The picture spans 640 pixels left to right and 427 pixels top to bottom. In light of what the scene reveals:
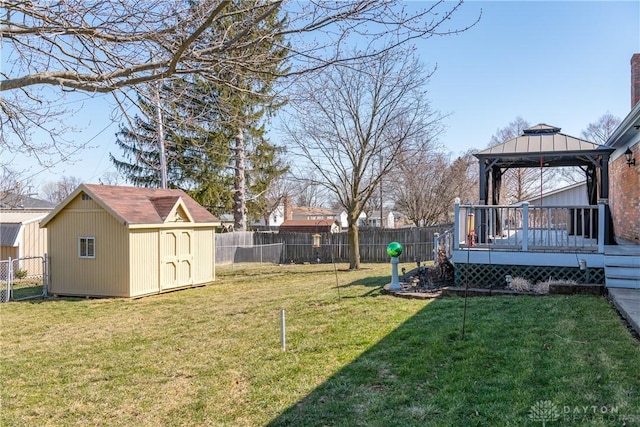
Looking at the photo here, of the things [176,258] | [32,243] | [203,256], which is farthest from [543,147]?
[32,243]

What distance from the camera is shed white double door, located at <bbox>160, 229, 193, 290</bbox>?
14.2 metres

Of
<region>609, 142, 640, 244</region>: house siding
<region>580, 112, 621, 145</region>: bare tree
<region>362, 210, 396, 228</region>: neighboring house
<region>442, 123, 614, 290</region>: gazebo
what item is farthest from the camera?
<region>362, 210, 396, 228</region>: neighboring house

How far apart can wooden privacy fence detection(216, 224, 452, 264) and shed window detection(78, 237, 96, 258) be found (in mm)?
9231

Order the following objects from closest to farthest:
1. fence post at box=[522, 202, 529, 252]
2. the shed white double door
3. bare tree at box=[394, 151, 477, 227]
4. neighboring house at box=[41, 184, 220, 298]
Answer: fence post at box=[522, 202, 529, 252] → neighboring house at box=[41, 184, 220, 298] → the shed white double door → bare tree at box=[394, 151, 477, 227]

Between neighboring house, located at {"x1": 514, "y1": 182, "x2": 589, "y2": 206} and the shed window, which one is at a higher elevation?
neighboring house, located at {"x1": 514, "y1": 182, "x2": 589, "y2": 206}

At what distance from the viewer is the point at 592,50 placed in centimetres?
1106

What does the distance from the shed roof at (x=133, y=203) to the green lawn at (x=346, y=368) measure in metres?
5.09

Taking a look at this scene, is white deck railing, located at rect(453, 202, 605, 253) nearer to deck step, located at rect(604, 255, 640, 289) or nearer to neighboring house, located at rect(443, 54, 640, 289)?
neighboring house, located at rect(443, 54, 640, 289)

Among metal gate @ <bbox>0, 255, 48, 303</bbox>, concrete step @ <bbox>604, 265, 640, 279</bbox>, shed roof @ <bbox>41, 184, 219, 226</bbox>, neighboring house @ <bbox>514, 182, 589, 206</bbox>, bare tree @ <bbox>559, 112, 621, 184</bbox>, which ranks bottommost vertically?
metal gate @ <bbox>0, 255, 48, 303</bbox>

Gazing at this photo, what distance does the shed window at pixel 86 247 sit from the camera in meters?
13.7

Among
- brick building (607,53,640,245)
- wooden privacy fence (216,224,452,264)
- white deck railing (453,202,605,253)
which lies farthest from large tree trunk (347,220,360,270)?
brick building (607,53,640,245)

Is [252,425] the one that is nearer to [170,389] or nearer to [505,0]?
[170,389]

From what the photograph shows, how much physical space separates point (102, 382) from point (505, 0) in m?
7.55

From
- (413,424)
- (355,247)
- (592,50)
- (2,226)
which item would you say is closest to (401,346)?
(413,424)
